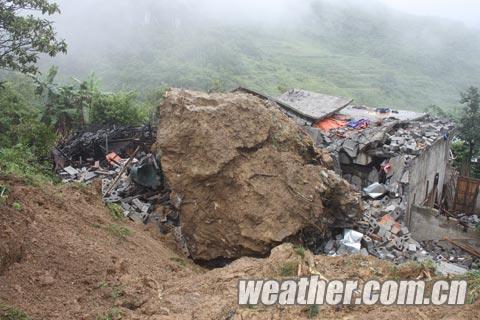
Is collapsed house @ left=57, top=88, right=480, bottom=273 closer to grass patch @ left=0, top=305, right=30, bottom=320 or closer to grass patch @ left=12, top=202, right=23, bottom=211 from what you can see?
grass patch @ left=12, top=202, right=23, bottom=211

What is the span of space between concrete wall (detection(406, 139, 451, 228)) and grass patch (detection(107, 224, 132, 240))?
7.98m

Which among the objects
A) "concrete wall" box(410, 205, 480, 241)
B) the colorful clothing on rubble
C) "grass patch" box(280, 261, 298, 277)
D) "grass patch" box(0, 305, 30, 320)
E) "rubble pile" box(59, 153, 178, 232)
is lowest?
"concrete wall" box(410, 205, 480, 241)

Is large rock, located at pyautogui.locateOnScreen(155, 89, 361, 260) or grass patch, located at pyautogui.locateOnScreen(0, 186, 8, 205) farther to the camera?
large rock, located at pyautogui.locateOnScreen(155, 89, 361, 260)

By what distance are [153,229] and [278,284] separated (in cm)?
518

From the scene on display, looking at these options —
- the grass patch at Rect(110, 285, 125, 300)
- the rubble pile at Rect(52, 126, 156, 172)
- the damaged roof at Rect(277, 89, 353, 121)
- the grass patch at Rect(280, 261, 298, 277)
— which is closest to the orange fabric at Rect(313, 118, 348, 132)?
the damaged roof at Rect(277, 89, 353, 121)

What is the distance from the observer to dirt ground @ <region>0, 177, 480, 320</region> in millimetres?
4867

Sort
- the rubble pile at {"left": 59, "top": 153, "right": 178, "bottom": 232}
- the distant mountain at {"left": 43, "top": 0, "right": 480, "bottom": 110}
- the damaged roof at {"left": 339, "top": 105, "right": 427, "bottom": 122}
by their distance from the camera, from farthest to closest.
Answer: the distant mountain at {"left": 43, "top": 0, "right": 480, "bottom": 110}, the damaged roof at {"left": 339, "top": 105, "right": 427, "bottom": 122}, the rubble pile at {"left": 59, "top": 153, "right": 178, "bottom": 232}

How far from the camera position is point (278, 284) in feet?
17.0

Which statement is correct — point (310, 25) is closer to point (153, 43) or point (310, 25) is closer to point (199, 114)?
point (153, 43)

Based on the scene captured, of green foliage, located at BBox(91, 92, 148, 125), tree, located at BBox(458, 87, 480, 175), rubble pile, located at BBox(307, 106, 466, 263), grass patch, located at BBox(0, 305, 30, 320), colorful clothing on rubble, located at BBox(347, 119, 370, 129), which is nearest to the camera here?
grass patch, located at BBox(0, 305, 30, 320)

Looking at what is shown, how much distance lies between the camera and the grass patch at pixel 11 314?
15.4ft

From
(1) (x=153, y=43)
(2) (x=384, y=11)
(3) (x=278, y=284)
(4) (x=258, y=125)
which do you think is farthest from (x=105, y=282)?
(2) (x=384, y=11)

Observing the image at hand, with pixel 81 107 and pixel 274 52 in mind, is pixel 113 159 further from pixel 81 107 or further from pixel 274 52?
pixel 274 52

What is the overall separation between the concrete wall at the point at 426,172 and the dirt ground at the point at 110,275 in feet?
24.5
